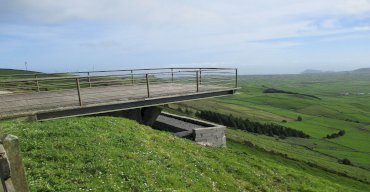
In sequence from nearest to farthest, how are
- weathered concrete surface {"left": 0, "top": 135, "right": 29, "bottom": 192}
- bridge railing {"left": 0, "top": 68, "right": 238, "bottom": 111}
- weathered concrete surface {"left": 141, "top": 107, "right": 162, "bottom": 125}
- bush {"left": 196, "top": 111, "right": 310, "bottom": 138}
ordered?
weathered concrete surface {"left": 0, "top": 135, "right": 29, "bottom": 192} < bridge railing {"left": 0, "top": 68, "right": 238, "bottom": 111} < weathered concrete surface {"left": 141, "top": 107, "right": 162, "bottom": 125} < bush {"left": 196, "top": 111, "right": 310, "bottom": 138}

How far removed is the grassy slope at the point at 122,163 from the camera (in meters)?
11.4

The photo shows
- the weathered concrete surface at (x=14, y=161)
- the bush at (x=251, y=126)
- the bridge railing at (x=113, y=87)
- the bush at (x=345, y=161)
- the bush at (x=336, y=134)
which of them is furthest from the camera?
the bush at (x=336, y=134)

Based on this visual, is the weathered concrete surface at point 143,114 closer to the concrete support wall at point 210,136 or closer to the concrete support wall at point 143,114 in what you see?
A: the concrete support wall at point 143,114

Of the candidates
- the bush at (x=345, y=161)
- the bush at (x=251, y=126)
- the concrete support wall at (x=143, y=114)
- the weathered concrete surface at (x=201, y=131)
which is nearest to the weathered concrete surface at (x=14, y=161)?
the weathered concrete surface at (x=201, y=131)

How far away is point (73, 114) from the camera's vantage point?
1811 cm

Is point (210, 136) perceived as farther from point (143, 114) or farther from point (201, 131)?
point (143, 114)

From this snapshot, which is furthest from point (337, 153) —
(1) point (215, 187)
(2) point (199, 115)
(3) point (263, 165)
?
(1) point (215, 187)

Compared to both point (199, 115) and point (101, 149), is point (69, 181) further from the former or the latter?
point (199, 115)

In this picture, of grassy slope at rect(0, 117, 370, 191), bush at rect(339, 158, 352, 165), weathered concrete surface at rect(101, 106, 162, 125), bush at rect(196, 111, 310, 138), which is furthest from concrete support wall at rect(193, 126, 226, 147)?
bush at rect(196, 111, 310, 138)

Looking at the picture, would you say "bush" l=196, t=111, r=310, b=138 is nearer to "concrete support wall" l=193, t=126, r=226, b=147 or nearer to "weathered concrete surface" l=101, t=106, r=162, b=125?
"concrete support wall" l=193, t=126, r=226, b=147

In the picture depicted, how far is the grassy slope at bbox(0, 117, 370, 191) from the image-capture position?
449 inches

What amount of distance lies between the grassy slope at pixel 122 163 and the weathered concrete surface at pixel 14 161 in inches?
190

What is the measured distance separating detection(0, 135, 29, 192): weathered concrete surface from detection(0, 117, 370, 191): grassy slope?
4.82 m

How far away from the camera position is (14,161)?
16.9 ft
